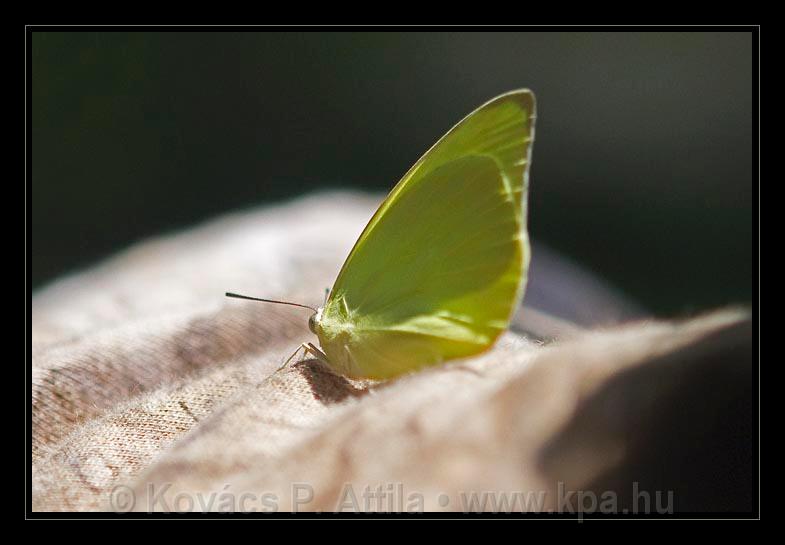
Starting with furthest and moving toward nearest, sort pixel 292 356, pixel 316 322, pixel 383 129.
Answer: pixel 383 129 → pixel 316 322 → pixel 292 356

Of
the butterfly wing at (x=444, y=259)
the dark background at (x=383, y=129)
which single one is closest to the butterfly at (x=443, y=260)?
the butterfly wing at (x=444, y=259)

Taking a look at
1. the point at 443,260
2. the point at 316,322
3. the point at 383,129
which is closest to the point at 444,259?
the point at 443,260

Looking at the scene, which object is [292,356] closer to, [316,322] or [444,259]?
[316,322]

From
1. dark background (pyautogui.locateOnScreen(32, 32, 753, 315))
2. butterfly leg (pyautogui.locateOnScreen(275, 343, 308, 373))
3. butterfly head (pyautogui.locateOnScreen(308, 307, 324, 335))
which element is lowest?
butterfly leg (pyautogui.locateOnScreen(275, 343, 308, 373))

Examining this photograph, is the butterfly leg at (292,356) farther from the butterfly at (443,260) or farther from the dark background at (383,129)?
the dark background at (383,129)

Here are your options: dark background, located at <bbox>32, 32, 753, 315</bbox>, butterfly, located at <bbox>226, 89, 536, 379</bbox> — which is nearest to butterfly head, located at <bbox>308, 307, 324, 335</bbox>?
butterfly, located at <bbox>226, 89, 536, 379</bbox>

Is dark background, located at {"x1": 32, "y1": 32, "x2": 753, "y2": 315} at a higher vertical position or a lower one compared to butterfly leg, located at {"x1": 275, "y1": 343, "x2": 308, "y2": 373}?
higher

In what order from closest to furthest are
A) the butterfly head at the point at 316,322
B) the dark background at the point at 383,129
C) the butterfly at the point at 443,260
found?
the butterfly at the point at 443,260 → the butterfly head at the point at 316,322 → the dark background at the point at 383,129

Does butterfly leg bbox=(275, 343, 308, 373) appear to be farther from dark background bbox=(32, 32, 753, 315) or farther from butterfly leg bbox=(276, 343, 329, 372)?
dark background bbox=(32, 32, 753, 315)
